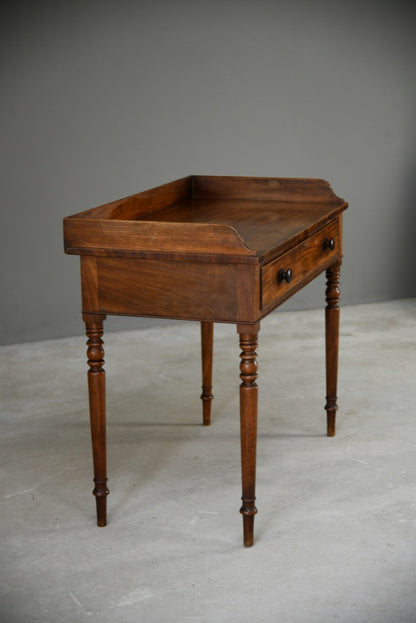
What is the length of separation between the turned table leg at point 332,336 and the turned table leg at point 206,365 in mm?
484

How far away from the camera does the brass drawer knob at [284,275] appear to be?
288 cm

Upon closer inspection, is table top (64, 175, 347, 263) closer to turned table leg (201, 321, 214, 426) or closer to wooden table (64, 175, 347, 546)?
wooden table (64, 175, 347, 546)

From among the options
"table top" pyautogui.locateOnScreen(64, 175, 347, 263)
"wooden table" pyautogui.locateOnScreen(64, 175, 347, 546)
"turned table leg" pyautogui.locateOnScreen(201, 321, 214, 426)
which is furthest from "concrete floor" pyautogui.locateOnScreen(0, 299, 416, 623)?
"table top" pyautogui.locateOnScreen(64, 175, 347, 263)

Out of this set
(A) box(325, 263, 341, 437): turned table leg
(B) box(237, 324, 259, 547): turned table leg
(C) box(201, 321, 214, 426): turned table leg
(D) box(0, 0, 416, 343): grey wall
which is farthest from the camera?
(D) box(0, 0, 416, 343): grey wall

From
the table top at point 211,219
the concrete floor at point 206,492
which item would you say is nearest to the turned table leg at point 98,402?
the concrete floor at point 206,492

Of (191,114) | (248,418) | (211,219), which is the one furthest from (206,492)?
(191,114)

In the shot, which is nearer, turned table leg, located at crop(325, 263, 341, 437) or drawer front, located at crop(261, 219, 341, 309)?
drawer front, located at crop(261, 219, 341, 309)

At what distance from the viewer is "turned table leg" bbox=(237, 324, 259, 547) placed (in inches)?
109

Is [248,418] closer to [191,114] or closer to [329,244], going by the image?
[329,244]

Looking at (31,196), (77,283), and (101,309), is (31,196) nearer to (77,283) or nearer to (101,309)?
(77,283)

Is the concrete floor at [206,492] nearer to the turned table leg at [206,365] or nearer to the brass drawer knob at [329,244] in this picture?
the turned table leg at [206,365]

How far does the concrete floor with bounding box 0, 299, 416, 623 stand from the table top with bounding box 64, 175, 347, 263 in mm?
910

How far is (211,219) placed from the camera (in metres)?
3.25

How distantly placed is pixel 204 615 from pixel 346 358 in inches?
94.2
